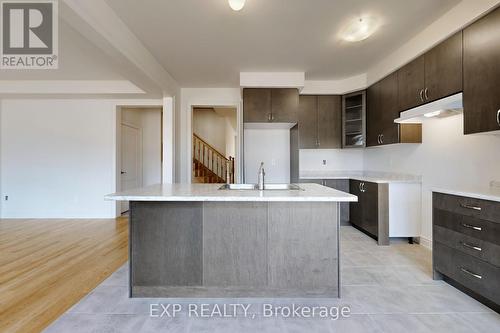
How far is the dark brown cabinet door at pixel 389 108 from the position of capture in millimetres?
3467

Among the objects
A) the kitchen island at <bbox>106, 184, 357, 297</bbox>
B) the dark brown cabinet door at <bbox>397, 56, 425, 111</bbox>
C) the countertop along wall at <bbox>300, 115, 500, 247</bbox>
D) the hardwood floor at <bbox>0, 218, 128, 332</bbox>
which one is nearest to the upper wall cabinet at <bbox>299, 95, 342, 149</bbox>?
the countertop along wall at <bbox>300, 115, 500, 247</bbox>

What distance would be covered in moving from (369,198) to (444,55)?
1904mm

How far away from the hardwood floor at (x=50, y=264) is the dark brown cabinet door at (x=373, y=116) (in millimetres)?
3753

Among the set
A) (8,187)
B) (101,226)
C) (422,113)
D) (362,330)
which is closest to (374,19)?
(422,113)

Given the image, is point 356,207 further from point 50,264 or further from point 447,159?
point 50,264

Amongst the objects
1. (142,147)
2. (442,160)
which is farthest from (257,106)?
(142,147)

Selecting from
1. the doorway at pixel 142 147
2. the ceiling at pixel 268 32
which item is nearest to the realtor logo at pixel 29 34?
the ceiling at pixel 268 32

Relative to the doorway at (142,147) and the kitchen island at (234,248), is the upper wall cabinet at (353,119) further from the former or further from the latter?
the doorway at (142,147)

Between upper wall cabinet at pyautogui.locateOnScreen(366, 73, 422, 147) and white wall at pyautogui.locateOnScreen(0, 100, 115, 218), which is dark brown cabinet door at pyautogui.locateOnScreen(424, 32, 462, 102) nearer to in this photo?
upper wall cabinet at pyautogui.locateOnScreen(366, 73, 422, 147)

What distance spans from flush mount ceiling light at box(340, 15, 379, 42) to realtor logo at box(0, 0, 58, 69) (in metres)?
2.61

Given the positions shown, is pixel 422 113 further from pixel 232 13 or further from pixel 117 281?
pixel 117 281

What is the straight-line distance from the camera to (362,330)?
1.72m

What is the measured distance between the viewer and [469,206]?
2037mm

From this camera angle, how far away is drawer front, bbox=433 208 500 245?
1.85 m
